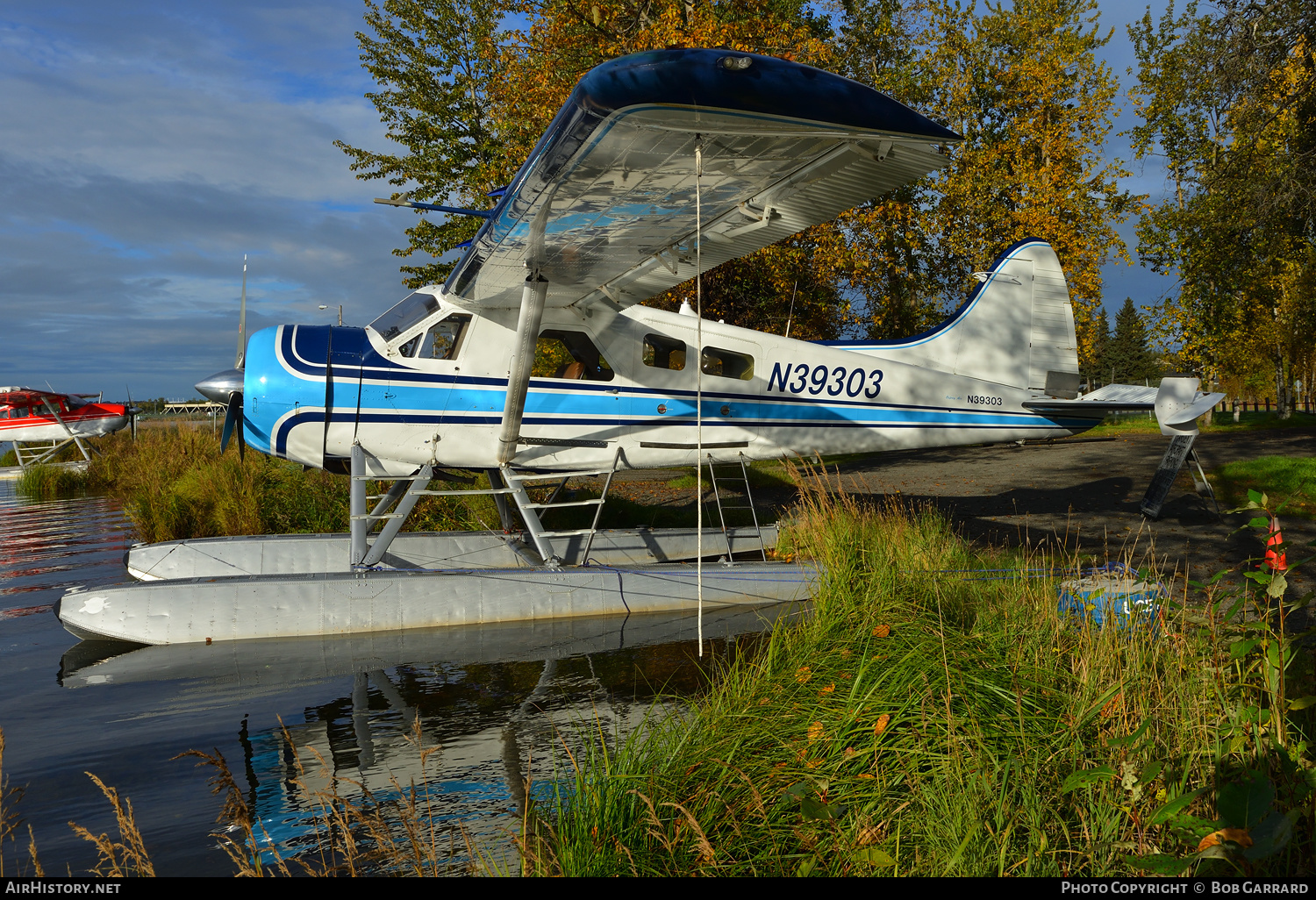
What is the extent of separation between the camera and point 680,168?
4457 millimetres

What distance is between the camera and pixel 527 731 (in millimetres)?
3729

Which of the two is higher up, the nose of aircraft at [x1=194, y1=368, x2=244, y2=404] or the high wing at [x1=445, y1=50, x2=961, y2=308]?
the high wing at [x1=445, y1=50, x2=961, y2=308]

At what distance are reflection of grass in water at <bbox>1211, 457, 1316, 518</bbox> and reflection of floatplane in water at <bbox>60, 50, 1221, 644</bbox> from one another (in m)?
2.36

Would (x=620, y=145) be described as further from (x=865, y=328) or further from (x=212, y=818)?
(x=865, y=328)

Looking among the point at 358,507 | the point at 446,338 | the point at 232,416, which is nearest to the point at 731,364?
the point at 446,338

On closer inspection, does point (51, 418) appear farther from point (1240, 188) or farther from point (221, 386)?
point (1240, 188)

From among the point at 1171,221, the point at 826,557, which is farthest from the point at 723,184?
the point at 1171,221

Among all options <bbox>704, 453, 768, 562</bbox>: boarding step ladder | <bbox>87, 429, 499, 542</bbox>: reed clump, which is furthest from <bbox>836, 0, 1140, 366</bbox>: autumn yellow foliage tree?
<bbox>87, 429, 499, 542</bbox>: reed clump

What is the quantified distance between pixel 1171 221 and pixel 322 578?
84.6 ft

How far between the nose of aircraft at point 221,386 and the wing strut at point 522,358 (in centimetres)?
224

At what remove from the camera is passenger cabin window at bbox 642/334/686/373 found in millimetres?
7239

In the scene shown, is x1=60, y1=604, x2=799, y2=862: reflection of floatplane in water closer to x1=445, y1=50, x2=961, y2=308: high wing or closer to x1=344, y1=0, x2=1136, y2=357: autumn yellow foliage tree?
x1=445, y1=50, x2=961, y2=308: high wing

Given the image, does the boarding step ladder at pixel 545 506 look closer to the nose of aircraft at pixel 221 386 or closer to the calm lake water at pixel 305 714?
Answer: the calm lake water at pixel 305 714

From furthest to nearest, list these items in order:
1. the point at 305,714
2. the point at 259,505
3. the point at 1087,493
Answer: the point at 1087,493
the point at 259,505
the point at 305,714
